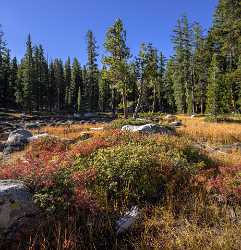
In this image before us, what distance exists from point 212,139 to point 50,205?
43.6 ft

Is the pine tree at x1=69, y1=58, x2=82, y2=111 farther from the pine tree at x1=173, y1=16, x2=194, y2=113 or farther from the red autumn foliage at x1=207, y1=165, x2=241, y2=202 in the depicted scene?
the red autumn foliage at x1=207, y1=165, x2=241, y2=202

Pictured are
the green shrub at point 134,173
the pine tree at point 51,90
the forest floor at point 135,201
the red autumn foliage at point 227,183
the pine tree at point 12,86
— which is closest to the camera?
the forest floor at point 135,201

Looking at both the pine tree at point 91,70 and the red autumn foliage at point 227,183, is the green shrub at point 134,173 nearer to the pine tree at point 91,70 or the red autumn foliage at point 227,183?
the red autumn foliage at point 227,183

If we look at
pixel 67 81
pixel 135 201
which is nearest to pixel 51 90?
pixel 67 81

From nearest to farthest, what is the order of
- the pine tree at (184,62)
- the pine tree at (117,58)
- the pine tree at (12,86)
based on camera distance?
the pine tree at (117,58), the pine tree at (184,62), the pine tree at (12,86)

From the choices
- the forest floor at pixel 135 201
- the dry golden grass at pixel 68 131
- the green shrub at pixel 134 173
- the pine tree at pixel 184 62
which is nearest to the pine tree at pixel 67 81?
the pine tree at pixel 184 62

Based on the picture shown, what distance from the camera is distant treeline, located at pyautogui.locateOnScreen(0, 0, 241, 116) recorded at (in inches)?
1329

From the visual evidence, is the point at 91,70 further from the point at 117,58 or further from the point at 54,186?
the point at 54,186

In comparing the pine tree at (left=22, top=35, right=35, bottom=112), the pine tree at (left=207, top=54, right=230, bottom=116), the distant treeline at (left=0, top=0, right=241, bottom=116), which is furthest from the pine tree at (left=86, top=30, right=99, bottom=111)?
the pine tree at (left=207, top=54, right=230, bottom=116)

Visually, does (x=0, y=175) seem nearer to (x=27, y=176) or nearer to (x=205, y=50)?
(x=27, y=176)

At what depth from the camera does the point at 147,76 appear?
33500 millimetres

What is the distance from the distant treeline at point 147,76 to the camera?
33750mm

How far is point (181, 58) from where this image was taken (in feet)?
199

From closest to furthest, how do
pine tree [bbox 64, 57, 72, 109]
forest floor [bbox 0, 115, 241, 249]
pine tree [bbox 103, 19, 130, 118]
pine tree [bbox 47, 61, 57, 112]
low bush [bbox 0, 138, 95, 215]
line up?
forest floor [bbox 0, 115, 241, 249], low bush [bbox 0, 138, 95, 215], pine tree [bbox 103, 19, 130, 118], pine tree [bbox 47, 61, 57, 112], pine tree [bbox 64, 57, 72, 109]
